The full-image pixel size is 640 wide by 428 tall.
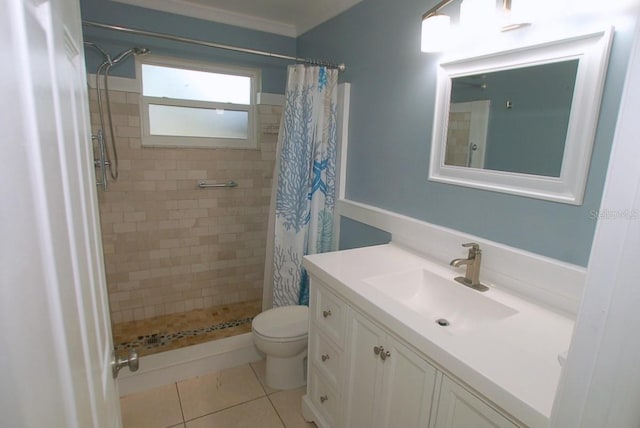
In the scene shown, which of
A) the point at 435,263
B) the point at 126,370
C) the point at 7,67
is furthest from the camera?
the point at 126,370

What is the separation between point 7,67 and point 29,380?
269 millimetres

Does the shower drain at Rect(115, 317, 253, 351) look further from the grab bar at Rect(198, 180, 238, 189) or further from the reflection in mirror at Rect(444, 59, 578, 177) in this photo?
the reflection in mirror at Rect(444, 59, 578, 177)

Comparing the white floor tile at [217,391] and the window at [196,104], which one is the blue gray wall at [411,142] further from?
the white floor tile at [217,391]

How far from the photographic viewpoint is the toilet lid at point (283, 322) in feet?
6.38

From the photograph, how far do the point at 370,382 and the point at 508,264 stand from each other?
70 cm

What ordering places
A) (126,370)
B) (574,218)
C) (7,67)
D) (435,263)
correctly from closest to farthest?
(7,67), (574,218), (435,263), (126,370)

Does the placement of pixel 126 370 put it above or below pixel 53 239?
below

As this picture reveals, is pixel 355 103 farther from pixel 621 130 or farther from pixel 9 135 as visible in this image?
pixel 9 135

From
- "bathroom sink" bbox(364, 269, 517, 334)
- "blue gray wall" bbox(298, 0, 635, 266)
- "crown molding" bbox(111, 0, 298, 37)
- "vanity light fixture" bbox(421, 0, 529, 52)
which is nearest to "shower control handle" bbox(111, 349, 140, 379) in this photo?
"bathroom sink" bbox(364, 269, 517, 334)

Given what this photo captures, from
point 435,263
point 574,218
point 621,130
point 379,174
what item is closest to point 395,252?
point 435,263

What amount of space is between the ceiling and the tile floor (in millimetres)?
2429

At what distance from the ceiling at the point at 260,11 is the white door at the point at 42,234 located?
209 centimetres

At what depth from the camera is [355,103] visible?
7.06ft

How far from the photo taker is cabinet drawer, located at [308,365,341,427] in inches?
60.4
